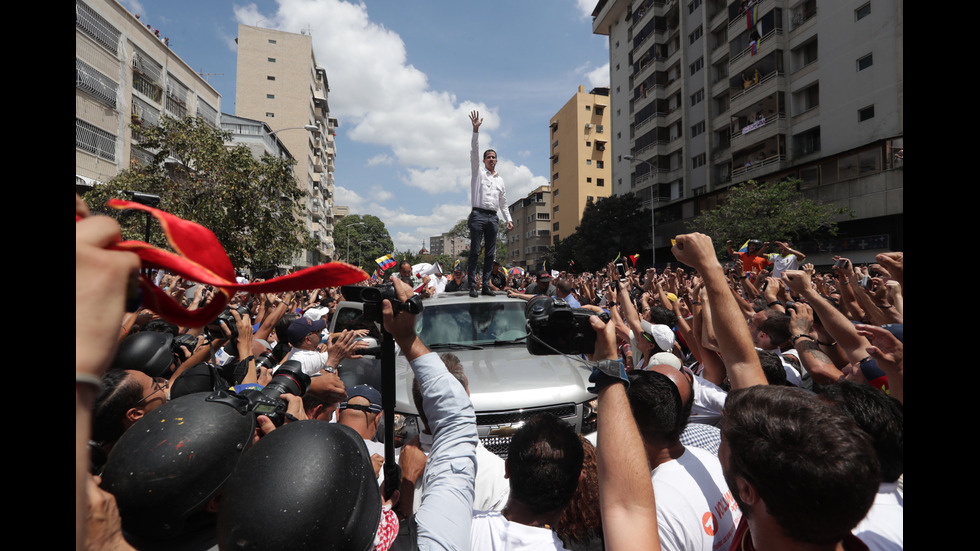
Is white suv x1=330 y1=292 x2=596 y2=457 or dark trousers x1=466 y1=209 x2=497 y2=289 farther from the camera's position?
dark trousers x1=466 y1=209 x2=497 y2=289

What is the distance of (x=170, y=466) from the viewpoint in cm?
144

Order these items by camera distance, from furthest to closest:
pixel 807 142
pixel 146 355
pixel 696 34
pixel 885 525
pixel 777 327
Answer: pixel 696 34
pixel 807 142
pixel 777 327
pixel 146 355
pixel 885 525

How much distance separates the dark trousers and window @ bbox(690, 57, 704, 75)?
1639 inches

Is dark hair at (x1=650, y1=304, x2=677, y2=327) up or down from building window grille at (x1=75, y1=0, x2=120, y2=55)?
down

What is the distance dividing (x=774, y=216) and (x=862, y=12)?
11.8 m

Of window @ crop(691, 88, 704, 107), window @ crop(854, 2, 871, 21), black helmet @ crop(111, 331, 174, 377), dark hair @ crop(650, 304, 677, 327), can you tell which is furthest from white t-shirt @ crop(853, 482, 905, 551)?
window @ crop(691, 88, 704, 107)

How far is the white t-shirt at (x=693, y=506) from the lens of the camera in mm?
1829

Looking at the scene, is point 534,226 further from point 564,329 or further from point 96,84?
point 564,329

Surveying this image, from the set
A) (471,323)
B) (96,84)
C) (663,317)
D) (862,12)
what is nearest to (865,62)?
(862,12)

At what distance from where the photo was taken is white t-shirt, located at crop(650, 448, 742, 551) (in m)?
1.83

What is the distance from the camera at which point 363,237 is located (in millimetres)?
82500

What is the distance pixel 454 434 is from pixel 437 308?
3756mm

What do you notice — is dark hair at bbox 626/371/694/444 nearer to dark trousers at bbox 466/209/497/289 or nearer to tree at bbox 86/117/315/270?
dark trousers at bbox 466/209/497/289

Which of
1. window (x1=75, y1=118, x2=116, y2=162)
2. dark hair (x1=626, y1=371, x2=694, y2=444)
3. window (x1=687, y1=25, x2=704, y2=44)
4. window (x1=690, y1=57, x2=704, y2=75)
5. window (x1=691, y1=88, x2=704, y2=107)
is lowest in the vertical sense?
dark hair (x1=626, y1=371, x2=694, y2=444)
